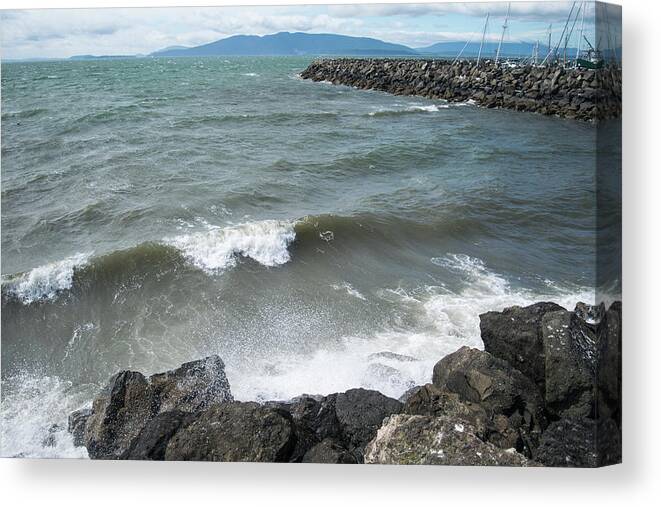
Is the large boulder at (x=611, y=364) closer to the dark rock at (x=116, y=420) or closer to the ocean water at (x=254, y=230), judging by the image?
the ocean water at (x=254, y=230)

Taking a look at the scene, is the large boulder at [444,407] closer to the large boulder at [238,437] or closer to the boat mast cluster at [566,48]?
the large boulder at [238,437]

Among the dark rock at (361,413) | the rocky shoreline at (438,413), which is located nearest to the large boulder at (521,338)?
the rocky shoreline at (438,413)

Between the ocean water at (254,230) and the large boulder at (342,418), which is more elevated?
the ocean water at (254,230)

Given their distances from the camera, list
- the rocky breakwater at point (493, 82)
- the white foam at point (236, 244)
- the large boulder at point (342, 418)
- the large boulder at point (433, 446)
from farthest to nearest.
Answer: the white foam at point (236, 244) < the large boulder at point (342, 418) < the rocky breakwater at point (493, 82) < the large boulder at point (433, 446)

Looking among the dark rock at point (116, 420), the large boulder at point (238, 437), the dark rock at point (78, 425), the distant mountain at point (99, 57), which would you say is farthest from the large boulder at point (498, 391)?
the distant mountain at point (99, 57)

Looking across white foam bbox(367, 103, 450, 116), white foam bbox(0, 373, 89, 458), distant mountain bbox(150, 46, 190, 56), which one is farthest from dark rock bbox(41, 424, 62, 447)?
white foam bbox(367, 103, 450, 116)

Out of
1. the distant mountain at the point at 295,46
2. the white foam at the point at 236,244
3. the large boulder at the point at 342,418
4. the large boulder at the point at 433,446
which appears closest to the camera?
the large boulder at the point at 433,446

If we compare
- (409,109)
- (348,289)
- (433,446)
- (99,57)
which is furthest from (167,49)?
(433,446)

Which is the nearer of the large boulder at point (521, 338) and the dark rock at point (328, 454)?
the dark rock at point (328, 454)

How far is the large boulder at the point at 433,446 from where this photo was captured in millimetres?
3914

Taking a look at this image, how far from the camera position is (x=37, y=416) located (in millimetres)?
4379

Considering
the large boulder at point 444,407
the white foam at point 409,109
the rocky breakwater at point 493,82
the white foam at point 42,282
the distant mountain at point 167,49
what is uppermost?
the distant mountain at point 167,49

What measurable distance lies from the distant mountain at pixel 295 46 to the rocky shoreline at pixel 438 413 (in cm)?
203

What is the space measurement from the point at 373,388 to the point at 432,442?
545 mm
